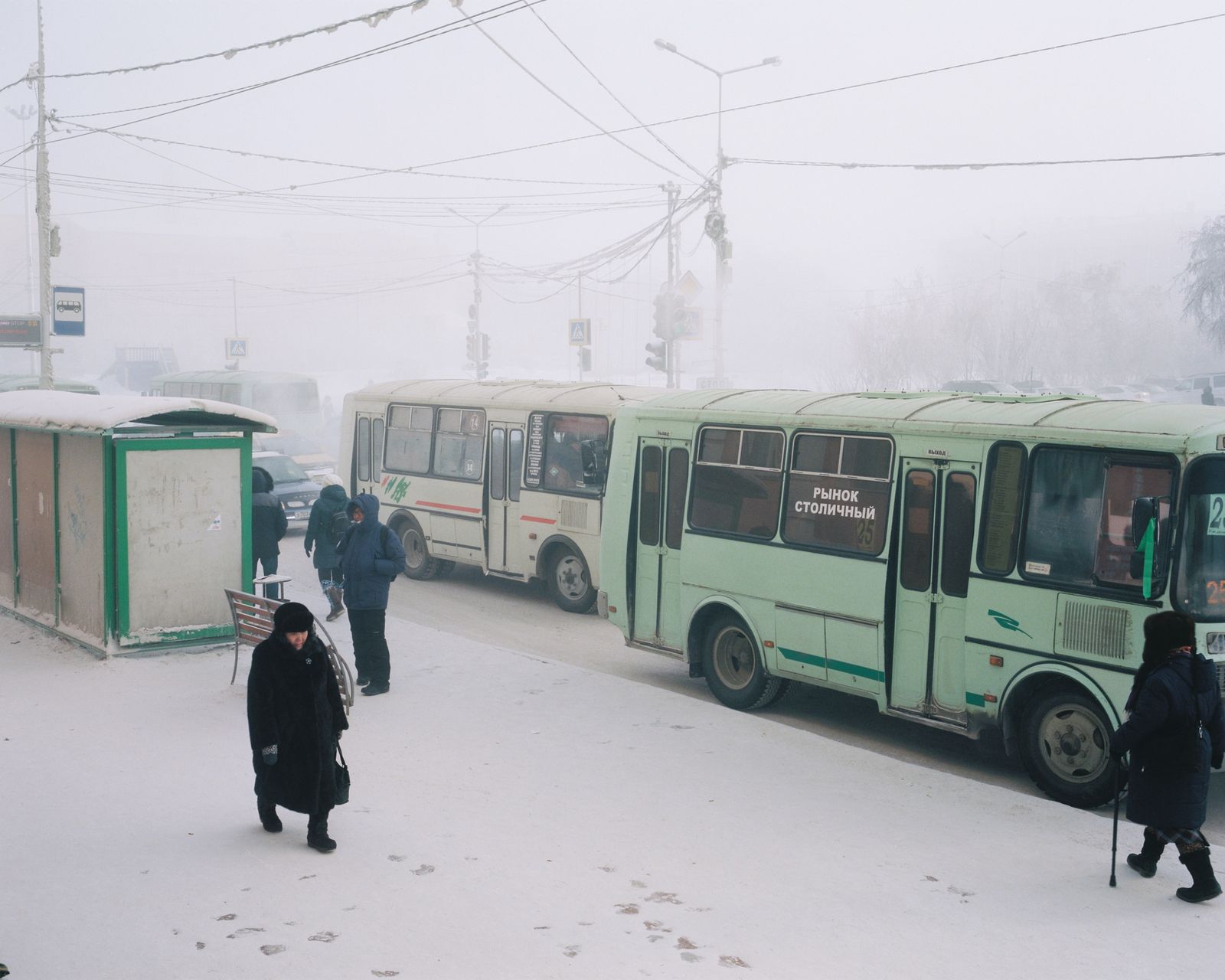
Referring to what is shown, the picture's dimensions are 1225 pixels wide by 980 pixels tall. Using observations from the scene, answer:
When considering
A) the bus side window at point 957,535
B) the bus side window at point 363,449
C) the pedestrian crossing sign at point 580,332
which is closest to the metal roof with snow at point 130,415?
the bus side window at point 363,449

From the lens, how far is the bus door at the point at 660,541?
36.3ft

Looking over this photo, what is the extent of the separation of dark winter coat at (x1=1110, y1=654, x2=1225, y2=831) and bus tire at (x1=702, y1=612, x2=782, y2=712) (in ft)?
14.1

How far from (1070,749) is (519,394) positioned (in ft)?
31.6

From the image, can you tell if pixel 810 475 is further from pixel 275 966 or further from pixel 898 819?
pixel 275 966

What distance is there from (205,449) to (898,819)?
24.6 feet

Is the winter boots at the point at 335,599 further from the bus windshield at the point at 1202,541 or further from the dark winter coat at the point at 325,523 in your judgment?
the bus windshield at the point at 1202,541

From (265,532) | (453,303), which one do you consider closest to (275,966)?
(265,532)

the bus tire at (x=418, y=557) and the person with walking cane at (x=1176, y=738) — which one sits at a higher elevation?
the person with walking cane at (x=1176, y=738)

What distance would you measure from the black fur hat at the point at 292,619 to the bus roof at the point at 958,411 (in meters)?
4.77

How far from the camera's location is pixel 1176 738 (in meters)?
6.01

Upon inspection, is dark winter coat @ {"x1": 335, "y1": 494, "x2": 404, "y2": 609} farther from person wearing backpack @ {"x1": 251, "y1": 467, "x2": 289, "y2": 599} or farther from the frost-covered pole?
the frost-covered pole

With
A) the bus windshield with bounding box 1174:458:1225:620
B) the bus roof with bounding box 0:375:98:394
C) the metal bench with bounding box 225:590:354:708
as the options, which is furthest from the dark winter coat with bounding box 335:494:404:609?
the bus roof with bounding box 0:375:98:394

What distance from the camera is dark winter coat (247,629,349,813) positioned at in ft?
20.9

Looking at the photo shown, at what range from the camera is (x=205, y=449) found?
11.6 meters
